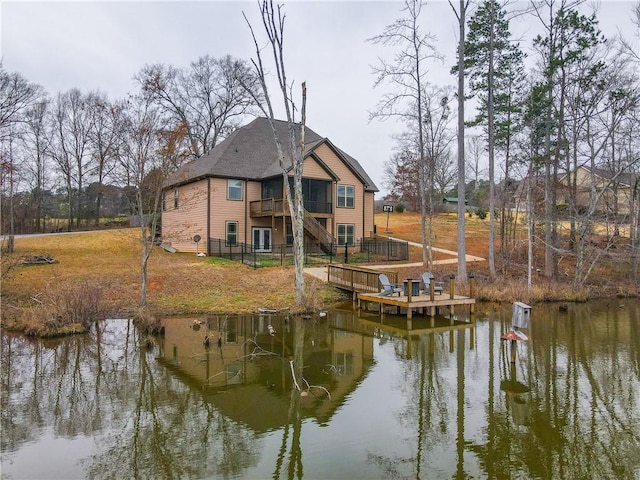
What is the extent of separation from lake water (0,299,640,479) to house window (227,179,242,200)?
14.2 m

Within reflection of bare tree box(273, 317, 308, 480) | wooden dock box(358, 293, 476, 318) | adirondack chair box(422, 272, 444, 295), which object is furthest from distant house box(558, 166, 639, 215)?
reflection of bare tree box(273, 317, 308, 480)

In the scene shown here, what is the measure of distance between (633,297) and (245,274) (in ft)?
61.7

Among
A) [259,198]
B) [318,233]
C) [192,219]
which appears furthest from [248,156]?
[318,233]

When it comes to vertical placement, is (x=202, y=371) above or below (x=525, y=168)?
below

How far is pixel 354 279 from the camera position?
17.1m

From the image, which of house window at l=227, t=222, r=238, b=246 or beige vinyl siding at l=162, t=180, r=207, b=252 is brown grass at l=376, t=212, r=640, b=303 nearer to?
house window at l=227, t=222, r=238, b=246

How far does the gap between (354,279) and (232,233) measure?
1108 centimetres

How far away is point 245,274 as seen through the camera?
63.2ft

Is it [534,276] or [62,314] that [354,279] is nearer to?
[62,314]

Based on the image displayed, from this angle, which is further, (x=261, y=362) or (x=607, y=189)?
(x=607, y=189)

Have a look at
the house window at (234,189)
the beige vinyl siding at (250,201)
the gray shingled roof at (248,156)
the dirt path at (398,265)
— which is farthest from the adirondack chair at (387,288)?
the house window at (234,189)

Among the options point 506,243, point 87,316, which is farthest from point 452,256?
point 87,316

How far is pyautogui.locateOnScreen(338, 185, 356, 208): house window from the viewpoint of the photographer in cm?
2848

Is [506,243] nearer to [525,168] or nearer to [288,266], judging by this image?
[525,168]
